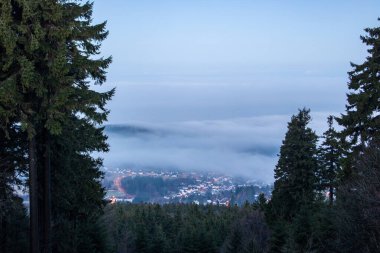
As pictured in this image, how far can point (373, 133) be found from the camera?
2330cm

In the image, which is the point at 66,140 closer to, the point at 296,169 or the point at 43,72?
the point at 43,72

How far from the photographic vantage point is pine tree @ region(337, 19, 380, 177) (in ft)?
75.7

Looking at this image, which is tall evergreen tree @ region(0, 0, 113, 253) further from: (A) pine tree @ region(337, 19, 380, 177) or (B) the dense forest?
(A) pine tree @ region(337, 19, 380, 177)

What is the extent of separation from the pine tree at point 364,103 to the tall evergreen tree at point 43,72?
13.9 metres

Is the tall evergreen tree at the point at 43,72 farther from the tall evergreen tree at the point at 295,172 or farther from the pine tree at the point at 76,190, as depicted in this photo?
the tall evergreen tree at the point at 295,172

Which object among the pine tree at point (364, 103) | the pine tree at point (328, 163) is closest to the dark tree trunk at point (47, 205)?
the pine tree at point (364, 103)

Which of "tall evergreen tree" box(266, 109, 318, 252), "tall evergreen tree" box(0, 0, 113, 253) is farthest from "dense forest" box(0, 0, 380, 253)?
"tall evergreen tree" box(266, 109, 318, 252)

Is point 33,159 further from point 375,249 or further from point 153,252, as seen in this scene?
point 153,252

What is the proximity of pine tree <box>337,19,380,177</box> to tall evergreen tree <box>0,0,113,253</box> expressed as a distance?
45.7 ft

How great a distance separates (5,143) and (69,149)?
7.73ft

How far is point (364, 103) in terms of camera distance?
76.3 ft

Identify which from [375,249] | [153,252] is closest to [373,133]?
[375,249]

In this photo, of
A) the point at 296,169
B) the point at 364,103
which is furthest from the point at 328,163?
the point at 364,103

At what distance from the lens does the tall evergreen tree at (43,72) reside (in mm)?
14281
